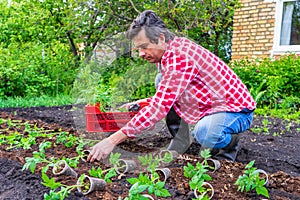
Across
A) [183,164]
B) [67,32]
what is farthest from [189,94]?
[67,32]

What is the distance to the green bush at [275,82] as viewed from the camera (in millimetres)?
6133

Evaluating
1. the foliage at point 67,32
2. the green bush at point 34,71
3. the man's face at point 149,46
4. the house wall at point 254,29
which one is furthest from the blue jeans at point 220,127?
the house wall at point 254,29

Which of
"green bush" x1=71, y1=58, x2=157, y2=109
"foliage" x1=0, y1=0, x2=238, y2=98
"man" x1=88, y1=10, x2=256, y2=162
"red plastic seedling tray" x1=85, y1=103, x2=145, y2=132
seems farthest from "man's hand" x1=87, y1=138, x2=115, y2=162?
"foliage" x1=0, y1=0, x2=238, y2=98

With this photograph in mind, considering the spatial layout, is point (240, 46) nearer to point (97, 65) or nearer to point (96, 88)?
point (97, 65)

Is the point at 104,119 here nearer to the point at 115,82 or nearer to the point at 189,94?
the point at 189,94

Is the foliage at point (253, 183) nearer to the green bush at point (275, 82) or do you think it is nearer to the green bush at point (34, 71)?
the green bush at point (275, 82)

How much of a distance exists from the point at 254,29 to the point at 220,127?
603 centimetres

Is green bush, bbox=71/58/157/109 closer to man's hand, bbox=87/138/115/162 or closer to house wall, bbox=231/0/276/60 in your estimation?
man's hand, bbox=87/138/115/162

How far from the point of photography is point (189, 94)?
2.57 meters

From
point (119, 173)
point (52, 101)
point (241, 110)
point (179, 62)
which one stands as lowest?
point (52, 101)

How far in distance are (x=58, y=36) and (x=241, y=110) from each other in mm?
7134

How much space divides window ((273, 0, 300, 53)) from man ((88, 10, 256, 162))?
18.1 feet

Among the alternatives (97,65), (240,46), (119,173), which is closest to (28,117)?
(97,65)

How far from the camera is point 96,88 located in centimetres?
335
